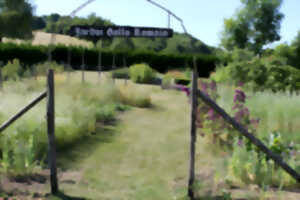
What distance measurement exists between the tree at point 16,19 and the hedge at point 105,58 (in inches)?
514

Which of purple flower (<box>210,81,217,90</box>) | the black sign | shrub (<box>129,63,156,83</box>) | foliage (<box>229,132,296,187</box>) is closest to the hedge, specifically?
shrub (<box>129,63,156,83</box>)

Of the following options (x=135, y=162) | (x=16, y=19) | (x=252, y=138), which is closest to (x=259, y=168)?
(x=252, y=138)

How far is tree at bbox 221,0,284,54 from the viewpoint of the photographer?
32812 mm

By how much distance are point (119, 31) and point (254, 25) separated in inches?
1208

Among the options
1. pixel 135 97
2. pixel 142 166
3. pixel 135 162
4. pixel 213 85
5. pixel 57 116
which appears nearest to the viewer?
pixel 142 166

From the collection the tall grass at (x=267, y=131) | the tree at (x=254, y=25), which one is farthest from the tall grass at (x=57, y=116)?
the tree at (x=254, y=25)

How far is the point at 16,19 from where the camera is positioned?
35688 millimetres

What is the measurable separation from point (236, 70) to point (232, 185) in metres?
6.93

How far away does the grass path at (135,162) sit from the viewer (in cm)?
417

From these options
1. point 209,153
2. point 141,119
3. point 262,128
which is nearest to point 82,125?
point 141,119

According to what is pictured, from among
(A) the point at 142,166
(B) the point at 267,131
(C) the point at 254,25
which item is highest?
(C) the point at 254,25

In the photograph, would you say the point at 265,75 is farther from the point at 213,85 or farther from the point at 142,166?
the point at 142,166

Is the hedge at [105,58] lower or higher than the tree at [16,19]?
lower

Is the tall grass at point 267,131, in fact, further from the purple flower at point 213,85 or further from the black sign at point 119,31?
Result: the black sign at point 119,31
